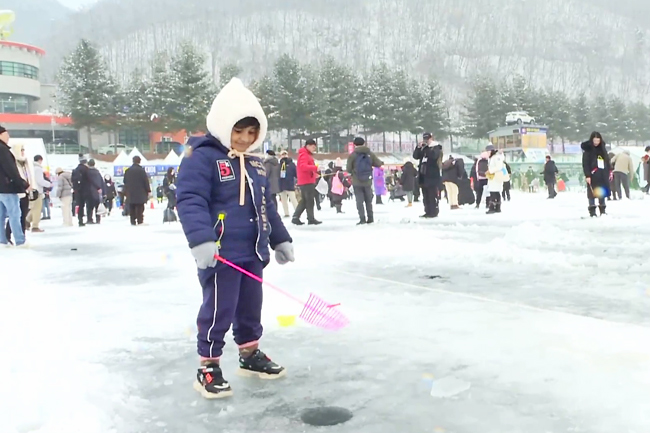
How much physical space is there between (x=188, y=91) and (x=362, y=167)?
45097 millimetres

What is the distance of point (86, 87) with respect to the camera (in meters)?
52.6

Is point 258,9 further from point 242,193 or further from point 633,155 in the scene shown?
point 242,193

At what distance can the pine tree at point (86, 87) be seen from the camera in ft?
172

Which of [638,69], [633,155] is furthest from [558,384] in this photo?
[638,69]

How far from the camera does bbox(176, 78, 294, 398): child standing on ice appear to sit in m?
2.70

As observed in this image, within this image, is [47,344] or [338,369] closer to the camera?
[338,369]

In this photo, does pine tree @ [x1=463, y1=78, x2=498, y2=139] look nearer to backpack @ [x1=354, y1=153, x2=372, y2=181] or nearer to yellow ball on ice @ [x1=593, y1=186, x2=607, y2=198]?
yellow ball on ice @ [x1=593, y1=186, x2=607, y2=198]

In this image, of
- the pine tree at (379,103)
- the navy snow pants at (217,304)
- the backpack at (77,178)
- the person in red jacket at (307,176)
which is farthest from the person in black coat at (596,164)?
the pine tree at (379,103)

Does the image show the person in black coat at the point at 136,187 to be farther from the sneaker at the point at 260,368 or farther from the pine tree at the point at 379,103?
the pine tree at the point at 379,103

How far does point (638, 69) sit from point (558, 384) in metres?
181

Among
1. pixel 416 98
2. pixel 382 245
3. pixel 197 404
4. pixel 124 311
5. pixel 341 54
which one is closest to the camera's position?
pixel 197 404

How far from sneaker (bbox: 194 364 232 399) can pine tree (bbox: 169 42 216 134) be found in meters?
51.5

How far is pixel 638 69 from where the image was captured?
15962cm

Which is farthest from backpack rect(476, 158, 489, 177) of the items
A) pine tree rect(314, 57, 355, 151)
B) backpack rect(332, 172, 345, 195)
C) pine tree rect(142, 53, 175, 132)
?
pine tree rect(314, 57, 355, 151)
